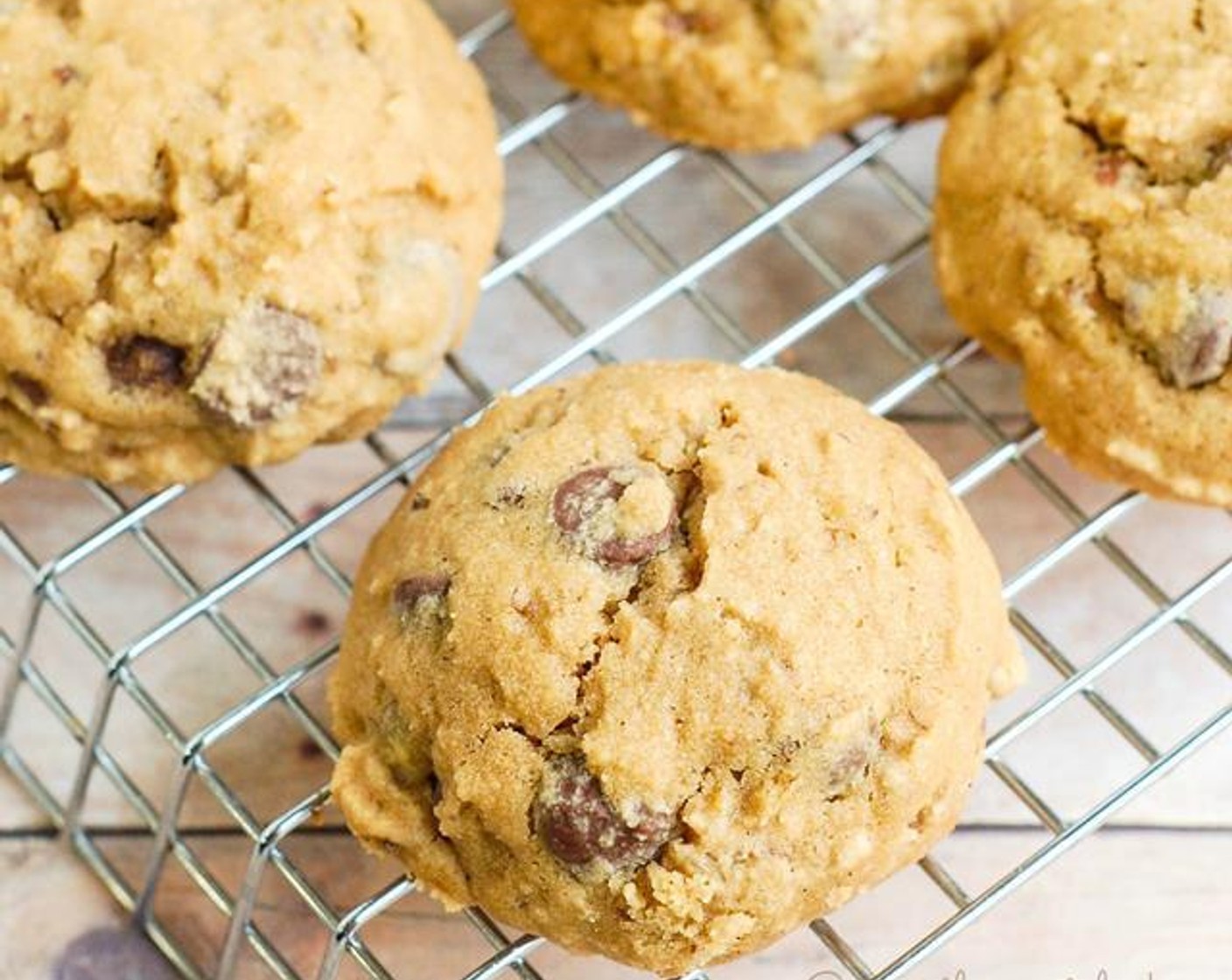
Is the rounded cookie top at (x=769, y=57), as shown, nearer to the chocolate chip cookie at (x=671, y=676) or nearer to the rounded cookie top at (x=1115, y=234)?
the rounded cookie top at (x=1115, y=234)

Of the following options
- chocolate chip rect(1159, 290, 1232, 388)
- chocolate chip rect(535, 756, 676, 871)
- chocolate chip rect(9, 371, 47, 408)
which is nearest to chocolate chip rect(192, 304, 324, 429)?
chocolate chip rect(9, 371, 47, 408)

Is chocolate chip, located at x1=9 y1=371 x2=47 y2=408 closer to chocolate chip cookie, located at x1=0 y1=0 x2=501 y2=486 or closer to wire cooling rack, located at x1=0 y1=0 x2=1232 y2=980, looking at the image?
chocolate chip cookie, located at x1=0 y1=0 x2=501 y2=486

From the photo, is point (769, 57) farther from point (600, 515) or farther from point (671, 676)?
point (671, 676)

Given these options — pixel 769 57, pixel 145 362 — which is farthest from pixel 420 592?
pixel 769 57

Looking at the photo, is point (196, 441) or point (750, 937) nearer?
point (750, 937)

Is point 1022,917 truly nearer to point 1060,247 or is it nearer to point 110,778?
point 1060,247

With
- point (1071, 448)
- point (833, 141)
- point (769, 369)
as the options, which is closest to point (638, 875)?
point (769, 369)
